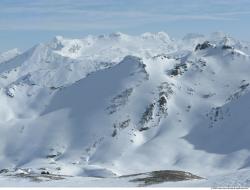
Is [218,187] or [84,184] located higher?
[84,184]

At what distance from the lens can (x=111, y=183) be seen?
240 ft

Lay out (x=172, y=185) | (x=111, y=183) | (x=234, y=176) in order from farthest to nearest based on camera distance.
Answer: (x=111, y=183) < (x=172, y=185) < (x=234, y=176)

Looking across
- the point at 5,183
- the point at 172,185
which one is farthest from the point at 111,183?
the point at 5,183

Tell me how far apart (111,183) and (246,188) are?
2069cm

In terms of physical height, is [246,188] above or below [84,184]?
below

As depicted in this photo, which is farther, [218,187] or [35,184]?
[35,184]

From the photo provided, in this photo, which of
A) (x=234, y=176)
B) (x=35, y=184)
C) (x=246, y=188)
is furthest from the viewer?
(x=35, y=184)

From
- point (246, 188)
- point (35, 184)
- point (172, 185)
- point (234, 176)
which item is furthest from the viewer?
point (35, 184)

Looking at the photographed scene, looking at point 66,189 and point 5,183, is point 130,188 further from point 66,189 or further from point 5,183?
point 5,183

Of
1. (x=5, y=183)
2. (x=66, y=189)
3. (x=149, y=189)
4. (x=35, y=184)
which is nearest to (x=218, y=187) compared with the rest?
(x=149, y=189)

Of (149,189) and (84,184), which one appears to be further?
(84,184)

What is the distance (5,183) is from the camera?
267ft

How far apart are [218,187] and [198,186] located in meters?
4.32

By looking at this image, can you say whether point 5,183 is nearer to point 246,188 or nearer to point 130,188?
point 130,188
